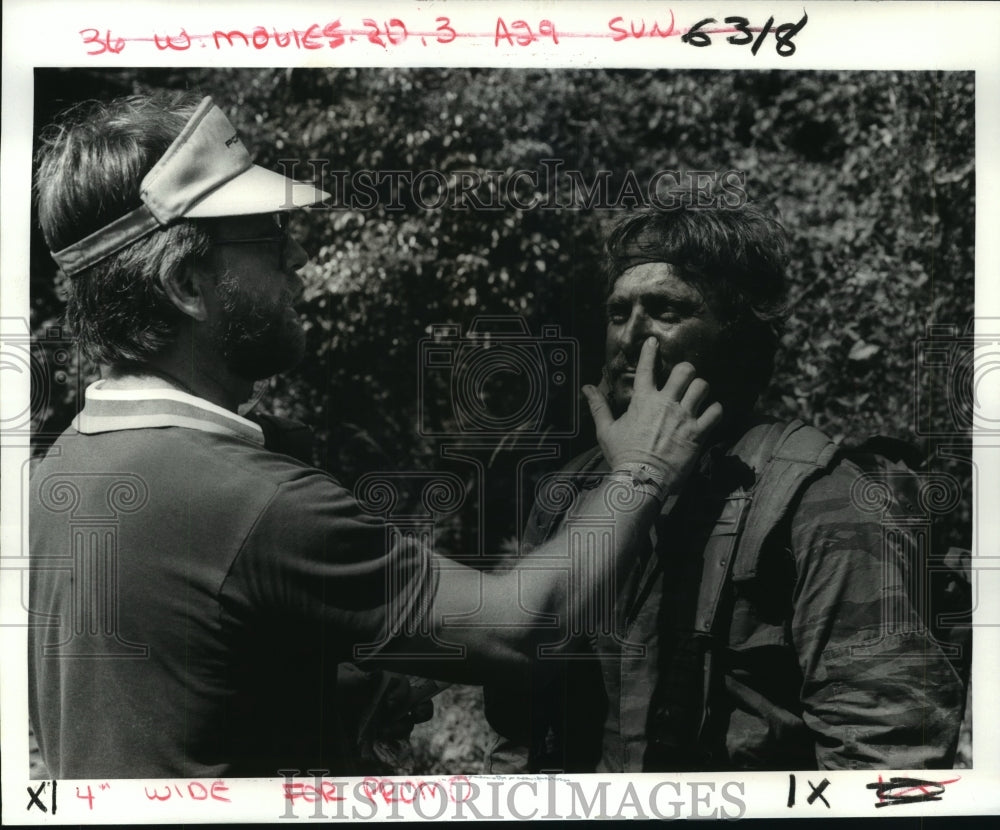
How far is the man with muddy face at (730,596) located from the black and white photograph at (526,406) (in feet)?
0.05

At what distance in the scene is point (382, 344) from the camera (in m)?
4.64

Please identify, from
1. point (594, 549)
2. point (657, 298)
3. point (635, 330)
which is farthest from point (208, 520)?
point (657, 298)

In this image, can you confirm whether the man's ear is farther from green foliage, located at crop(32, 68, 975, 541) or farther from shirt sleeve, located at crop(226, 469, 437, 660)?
shirt sleeve, located at crop(226, 469, 437, 660)

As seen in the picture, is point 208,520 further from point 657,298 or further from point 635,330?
point 657,298

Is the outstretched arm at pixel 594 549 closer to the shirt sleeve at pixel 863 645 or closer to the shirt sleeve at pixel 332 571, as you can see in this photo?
the shirt sleeve at pixel 332 571

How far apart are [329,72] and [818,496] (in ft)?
8.22

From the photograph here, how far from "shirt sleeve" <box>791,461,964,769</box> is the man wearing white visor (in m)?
0.59

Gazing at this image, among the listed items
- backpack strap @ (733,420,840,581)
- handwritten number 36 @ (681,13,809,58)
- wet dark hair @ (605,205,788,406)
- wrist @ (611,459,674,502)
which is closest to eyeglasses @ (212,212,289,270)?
wet dark hair @ (605,205,788,406)

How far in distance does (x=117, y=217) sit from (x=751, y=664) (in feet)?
9.36

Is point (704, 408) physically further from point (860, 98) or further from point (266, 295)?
point (266, 295)

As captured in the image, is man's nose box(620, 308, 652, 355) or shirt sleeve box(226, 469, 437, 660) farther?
man's nose box(620, 308, 652, 355)

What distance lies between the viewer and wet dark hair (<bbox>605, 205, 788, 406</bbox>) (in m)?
4.55

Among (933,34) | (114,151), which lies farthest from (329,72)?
(933,34)

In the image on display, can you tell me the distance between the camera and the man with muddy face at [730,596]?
4426mm
